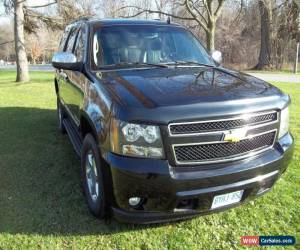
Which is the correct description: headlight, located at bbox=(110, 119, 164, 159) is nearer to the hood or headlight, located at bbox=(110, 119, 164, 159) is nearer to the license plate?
the hood

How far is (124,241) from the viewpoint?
3299 millimetres

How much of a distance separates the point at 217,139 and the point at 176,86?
0.66 m

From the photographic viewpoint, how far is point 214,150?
2918 mm

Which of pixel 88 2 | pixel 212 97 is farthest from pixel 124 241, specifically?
pixel 88 2

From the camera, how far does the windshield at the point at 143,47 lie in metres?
4.14

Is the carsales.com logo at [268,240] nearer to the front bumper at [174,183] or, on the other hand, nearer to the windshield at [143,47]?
the front bumper at [174,183]

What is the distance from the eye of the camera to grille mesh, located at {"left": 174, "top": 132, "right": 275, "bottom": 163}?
2.84m

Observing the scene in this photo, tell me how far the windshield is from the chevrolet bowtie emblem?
1.60 metres

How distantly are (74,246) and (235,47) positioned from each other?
43.1 meters

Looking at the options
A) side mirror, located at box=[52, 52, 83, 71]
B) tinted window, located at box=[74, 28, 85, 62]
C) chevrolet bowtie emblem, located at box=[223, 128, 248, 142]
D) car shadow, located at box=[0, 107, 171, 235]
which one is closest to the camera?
chevrolet bowtie emblem, located at box=[223, 128, 248, 142]

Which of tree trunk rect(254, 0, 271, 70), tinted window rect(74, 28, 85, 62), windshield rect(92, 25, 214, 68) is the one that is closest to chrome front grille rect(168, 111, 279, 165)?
windshield rect(92, 25, 214, 68)

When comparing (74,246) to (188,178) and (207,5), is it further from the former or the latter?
(207,5)

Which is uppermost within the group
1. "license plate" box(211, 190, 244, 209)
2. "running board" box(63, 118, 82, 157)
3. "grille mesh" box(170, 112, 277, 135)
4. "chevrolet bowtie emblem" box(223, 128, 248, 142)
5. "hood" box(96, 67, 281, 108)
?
"hood" box(96, 67, 281, 108)

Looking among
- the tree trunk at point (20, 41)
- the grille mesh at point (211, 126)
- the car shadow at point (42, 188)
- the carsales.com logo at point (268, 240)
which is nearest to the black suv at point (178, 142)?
the grille mesh at point (211, 126)
